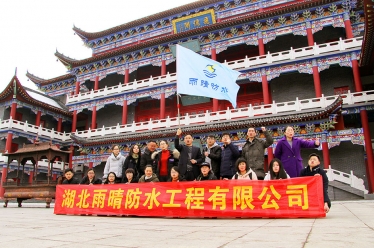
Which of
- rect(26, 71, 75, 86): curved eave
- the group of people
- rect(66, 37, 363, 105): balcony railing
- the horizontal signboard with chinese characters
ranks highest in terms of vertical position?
the horizontal signboard with chinese characters

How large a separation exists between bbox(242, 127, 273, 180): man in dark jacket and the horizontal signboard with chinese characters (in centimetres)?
1722

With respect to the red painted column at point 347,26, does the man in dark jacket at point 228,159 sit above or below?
below

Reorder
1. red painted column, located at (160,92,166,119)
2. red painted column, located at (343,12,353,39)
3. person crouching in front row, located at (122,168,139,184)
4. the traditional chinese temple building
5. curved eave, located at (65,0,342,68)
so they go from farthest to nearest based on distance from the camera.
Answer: red painted column, located at (160,92,166,119)
curved eave, located at (65,0,342,68)
red painted column, located at (343,12,353,39)
the traditional chinese temple building
person crouching in front row, located at (122,168,139,184)

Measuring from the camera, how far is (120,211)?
602 cm

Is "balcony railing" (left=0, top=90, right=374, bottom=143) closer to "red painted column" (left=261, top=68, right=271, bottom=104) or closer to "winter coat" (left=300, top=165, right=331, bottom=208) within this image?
"red painted column" (left=261, top=68, right=271, bottom=104)

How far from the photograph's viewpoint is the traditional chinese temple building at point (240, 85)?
48.9 feet

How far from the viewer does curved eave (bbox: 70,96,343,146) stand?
46.0 feet

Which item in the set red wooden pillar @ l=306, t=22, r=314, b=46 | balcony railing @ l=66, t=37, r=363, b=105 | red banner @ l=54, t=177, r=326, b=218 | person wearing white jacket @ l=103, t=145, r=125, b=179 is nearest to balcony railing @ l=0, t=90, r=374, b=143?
balcony railing @ l=66, t=37, r=363, b=105

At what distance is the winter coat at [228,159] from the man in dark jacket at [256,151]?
31cm

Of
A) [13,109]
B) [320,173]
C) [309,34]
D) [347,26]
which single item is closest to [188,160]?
[320,173]

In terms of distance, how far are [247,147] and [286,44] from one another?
15.2 m

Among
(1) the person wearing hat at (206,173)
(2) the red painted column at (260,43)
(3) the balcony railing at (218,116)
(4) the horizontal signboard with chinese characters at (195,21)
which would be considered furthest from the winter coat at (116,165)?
(4) the horizontal signboard with chinese characters at (195,21)

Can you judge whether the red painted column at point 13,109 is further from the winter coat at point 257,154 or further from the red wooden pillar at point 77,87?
the winter coat at point 257,154

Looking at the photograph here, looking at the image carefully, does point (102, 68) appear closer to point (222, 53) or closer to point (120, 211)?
point (222, 53)
